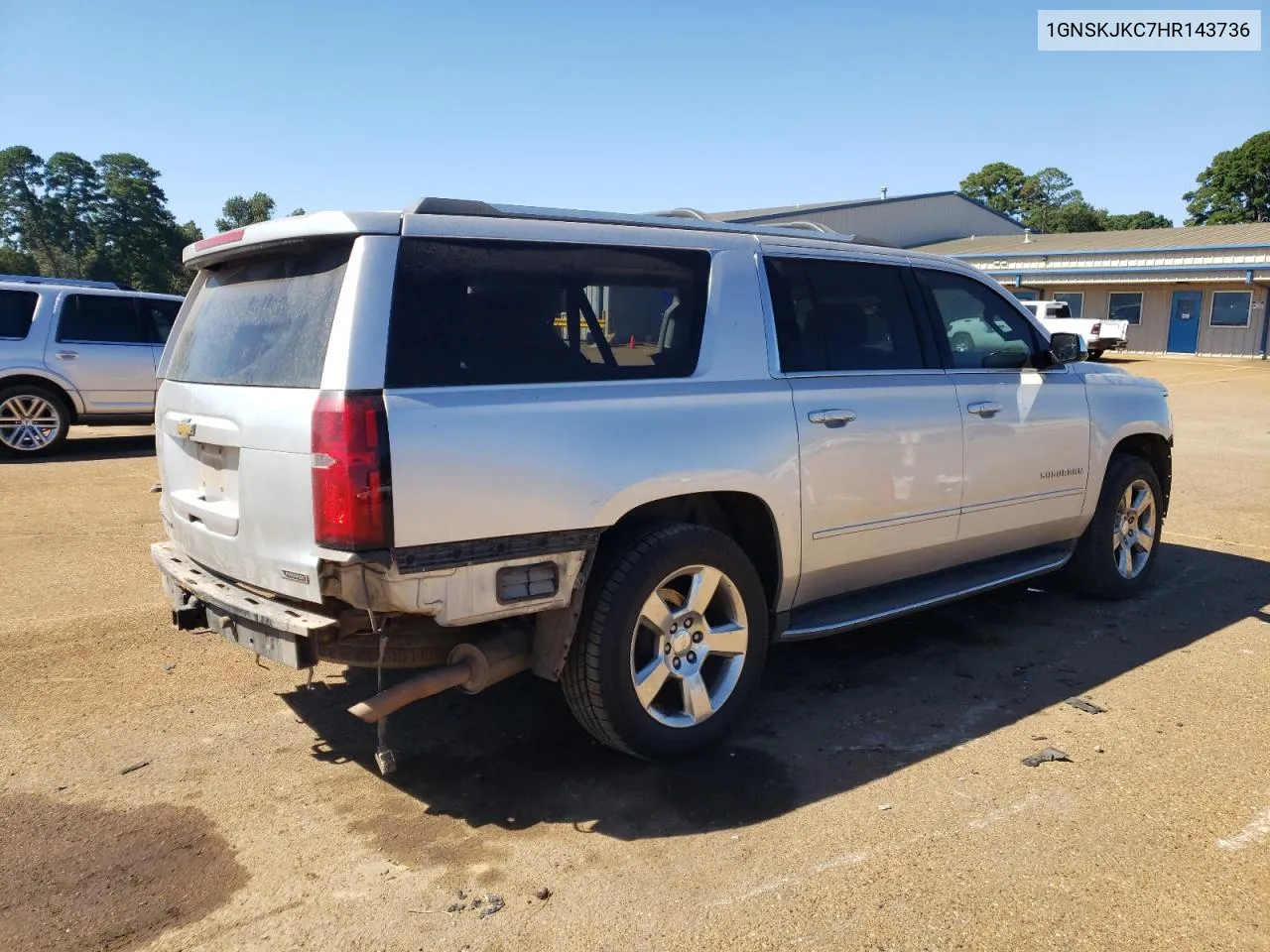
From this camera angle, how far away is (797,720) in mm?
4172

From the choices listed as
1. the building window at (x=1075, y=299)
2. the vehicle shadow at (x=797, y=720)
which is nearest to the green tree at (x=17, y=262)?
the building window at (x=1075, y=299)

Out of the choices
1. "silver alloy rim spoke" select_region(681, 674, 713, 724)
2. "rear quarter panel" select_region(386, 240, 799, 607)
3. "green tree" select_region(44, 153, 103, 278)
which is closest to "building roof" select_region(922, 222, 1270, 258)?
"rear quarter panel" select_region(386, 240, 799, 607)

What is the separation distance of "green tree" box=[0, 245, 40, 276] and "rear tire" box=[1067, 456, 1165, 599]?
2779 inches

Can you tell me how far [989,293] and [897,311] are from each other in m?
0.91

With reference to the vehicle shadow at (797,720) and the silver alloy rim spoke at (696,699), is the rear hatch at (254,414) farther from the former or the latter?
A: the silver alloy rim spoke at (696,699)

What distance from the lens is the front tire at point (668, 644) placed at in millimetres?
3447

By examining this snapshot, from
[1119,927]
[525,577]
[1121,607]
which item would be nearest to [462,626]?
[525,577]

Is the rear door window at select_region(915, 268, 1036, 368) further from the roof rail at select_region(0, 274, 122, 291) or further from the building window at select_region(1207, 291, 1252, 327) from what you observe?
the building window at select_region(1207, 291, 1252, 327)

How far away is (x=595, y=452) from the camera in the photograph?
3359mm

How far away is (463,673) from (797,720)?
1589mm

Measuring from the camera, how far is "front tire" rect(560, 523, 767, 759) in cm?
345

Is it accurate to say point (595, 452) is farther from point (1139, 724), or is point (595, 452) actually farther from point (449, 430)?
point (1139, 724)

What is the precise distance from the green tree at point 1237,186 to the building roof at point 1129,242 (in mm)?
34978

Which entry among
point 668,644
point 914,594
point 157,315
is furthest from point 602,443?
point 157,315
